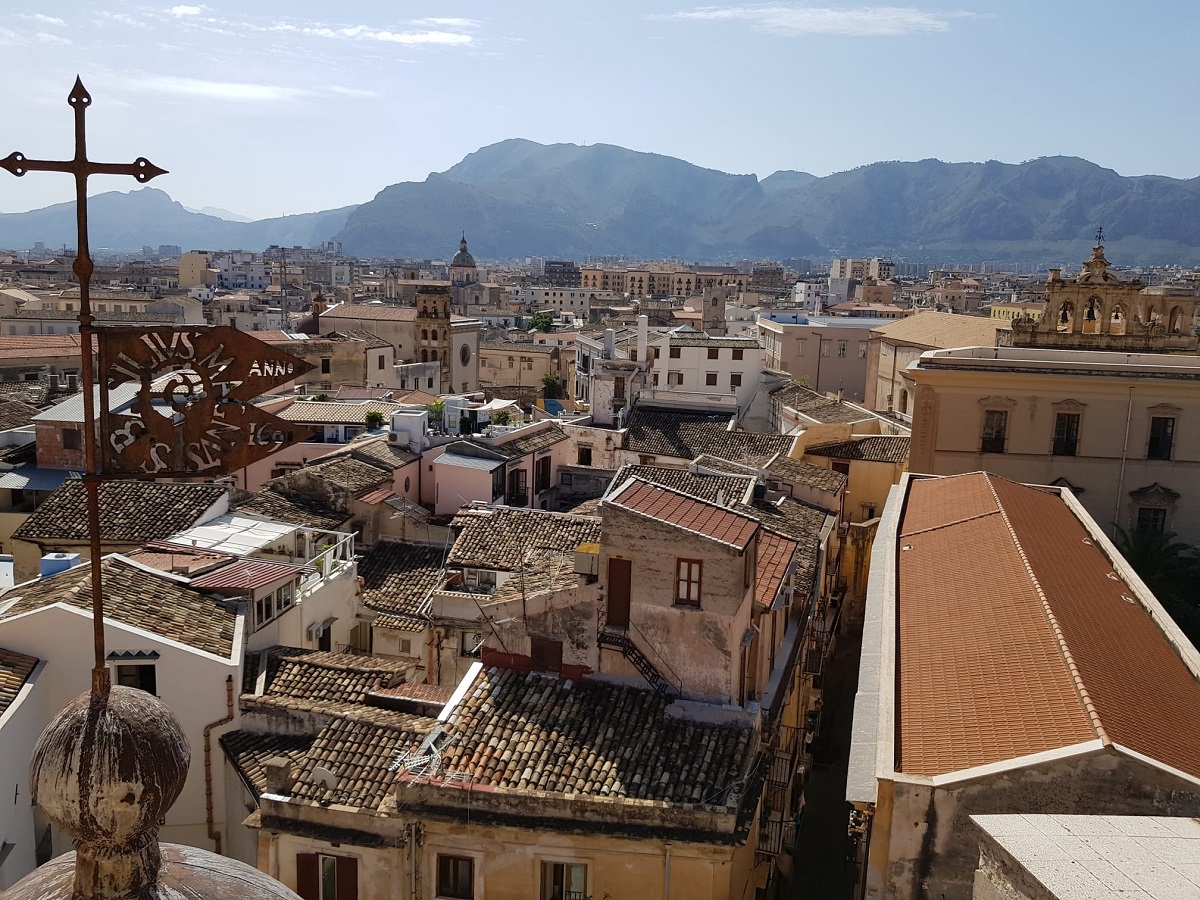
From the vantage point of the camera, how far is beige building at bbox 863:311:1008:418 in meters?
54.9

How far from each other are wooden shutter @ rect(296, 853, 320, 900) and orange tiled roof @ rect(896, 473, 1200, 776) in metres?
7.20

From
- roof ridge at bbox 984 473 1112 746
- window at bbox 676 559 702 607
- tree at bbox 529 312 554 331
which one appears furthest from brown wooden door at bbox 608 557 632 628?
tree at bbox 529 312 554 331

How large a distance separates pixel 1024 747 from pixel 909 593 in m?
6.53

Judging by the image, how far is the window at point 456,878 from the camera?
12492 millimetres

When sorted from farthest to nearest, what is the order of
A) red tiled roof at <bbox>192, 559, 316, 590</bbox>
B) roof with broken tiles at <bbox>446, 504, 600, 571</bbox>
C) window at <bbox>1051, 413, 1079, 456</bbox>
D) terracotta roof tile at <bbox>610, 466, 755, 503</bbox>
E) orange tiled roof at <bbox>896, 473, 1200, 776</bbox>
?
1. window at <bbox>1051, 413, 1079, 456</bbox>
2. terracotta roof tile at <bbox>610, 466, 755, 503</bbox>
3. roof with broken tiles at <bbox>446, 504, 600, 571</bbox>
4. red tiled roof at <bbox>192, 559, 316, 590</bbox>
5. orange tiled roof at <bbox>896, 473, 1200, 776</bbox>

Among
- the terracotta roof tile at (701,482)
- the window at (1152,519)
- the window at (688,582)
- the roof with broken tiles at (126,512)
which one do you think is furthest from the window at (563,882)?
the window at (1152,519)

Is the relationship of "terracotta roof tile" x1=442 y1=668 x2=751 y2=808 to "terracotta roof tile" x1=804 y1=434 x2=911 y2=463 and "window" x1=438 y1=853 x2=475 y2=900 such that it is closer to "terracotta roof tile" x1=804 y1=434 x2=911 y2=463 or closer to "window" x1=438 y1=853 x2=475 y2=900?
"window" x1=438 y1=853 x2=475 y2=900

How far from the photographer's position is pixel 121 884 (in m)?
3.25

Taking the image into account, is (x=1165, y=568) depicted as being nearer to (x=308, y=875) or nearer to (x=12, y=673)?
(x=308, y=875)

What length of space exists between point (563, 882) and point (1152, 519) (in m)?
22.8

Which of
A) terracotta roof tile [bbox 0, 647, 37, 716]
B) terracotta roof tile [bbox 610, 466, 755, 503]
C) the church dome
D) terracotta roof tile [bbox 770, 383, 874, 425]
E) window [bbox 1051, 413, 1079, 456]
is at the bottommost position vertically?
terracotta roof tile [bbox 0, 647, 37, 716]

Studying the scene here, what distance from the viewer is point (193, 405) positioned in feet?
13.9

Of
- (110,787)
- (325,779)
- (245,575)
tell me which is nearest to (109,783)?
(110,787)

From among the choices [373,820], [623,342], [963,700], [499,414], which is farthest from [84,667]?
[623,342]
